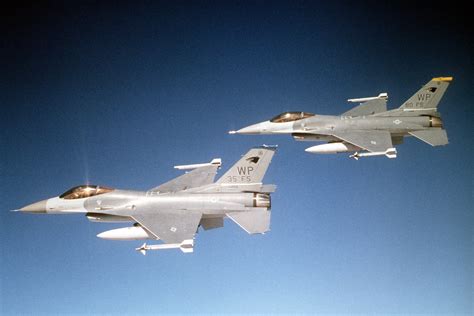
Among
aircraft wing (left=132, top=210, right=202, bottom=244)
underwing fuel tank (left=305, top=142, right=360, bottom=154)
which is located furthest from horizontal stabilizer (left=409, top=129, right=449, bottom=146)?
aircraft wing (left=132, top=210, right=202, bottom=244)

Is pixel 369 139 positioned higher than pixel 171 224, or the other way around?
pixel 369 139

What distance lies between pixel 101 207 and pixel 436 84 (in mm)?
15153

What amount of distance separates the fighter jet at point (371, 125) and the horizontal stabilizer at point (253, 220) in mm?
4636

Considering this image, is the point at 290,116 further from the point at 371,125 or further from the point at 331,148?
the point at 371,125

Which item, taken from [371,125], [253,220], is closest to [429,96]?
[371,125]

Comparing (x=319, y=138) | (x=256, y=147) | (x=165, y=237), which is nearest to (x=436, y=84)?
(x=319, y=138)

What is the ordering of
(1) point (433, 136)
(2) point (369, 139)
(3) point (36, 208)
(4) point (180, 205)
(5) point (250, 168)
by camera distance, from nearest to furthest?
(4) point (180, 205) < (3) point (36, 208) < (5) point (250, 168) < (2) point (369, 139) < (1) point (433, 136)

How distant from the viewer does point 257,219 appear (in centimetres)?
1647

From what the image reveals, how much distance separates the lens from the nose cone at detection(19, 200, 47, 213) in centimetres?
1702

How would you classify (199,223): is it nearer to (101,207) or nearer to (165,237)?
(165,237)

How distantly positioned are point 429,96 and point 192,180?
1112 cm

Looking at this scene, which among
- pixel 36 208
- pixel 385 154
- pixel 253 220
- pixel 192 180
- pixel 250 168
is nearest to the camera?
pixel 253 220

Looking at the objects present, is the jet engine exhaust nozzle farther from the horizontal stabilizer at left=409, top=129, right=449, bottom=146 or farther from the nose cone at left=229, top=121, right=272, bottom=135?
the horizontal stabilizer at left=409, top=129, right=449, bottom=146

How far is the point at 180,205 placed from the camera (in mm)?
16672
